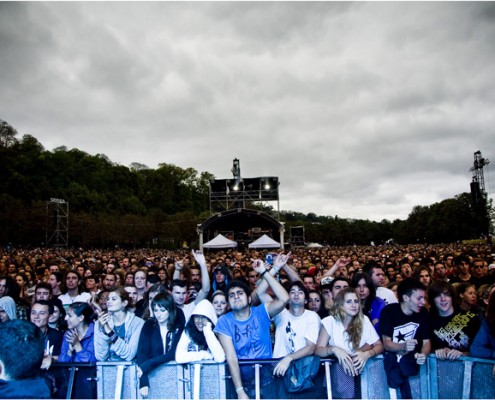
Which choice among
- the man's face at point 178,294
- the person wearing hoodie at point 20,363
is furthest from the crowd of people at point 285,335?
the person wearing hoodie at point 20,363

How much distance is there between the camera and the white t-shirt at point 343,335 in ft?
11.2

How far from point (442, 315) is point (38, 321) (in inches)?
168

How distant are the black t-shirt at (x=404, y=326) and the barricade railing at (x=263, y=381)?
0.23 meters

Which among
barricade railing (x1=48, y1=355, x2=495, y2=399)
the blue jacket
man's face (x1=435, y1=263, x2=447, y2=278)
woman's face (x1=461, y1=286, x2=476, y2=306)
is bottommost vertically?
barricade railing (x1=48, y1=355, x2=495, y2=399)

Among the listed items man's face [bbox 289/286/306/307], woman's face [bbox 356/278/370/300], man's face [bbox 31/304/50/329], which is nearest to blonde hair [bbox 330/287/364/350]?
man's face [bbox 289/286/306/307]

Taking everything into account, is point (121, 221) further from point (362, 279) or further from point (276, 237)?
point (362, 279)

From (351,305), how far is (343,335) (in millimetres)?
294

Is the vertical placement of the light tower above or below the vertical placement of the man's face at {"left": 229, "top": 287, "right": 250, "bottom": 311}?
above

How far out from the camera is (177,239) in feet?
206

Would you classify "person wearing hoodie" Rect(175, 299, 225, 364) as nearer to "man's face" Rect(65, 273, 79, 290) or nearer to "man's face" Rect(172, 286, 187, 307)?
"man's face" Rect(172, 286, 187, 307)

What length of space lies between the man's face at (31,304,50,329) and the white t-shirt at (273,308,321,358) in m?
2.50

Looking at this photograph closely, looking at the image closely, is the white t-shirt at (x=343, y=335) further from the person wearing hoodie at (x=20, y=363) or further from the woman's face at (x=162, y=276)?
the woman's face at (x=162, y=276)

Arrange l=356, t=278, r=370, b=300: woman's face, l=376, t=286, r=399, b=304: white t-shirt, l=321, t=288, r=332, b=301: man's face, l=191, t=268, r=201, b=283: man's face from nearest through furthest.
Result: l=356, t=278, r=370, b=300: woman's face
l=376, t=286, r=399, b=304: white t-shirt
l=321, t=288, r=332, b=301: man's face
l=191, t=268, r=201, b=283: man's face

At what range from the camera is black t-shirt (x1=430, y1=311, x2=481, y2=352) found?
3.52m
